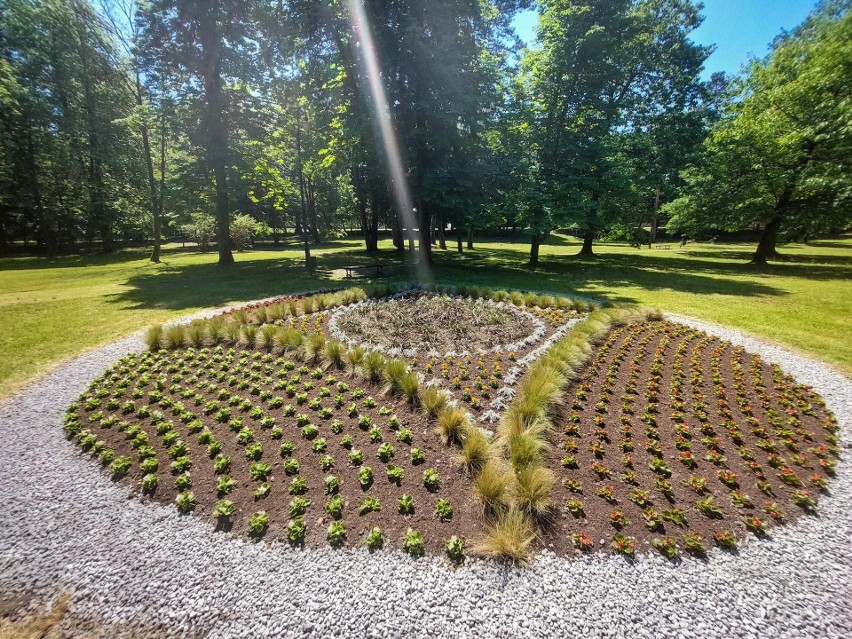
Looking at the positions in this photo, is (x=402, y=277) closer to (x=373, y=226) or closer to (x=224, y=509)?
(x=373, y=226)

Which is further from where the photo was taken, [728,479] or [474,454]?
[474,454]

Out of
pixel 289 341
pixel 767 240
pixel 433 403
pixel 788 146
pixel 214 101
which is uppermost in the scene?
pixel 214 101

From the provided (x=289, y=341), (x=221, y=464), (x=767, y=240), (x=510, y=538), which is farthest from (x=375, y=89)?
(x=767, y=240)

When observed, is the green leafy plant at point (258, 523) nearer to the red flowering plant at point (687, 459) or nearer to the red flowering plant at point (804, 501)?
the red flowering plant at point (687, 459)

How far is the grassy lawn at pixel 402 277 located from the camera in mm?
8430

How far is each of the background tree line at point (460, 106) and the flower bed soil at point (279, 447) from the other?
42.1 ft

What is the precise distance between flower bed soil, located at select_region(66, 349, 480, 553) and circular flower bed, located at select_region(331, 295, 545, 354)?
192 cm

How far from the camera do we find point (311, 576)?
2.82 metres

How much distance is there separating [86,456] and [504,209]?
1886 centimetres

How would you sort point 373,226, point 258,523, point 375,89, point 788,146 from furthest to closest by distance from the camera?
point 373,226 → point 788,146 → point 375,89 → point 258,523

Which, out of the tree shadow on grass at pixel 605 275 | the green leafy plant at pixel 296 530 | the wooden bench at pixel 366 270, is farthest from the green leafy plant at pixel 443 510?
the wooden bench at pixel 366 270

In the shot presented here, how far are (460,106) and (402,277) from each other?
27.4ft

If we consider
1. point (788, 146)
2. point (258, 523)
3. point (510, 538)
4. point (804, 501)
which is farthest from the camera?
point (788, 146)

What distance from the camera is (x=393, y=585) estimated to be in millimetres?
2740
